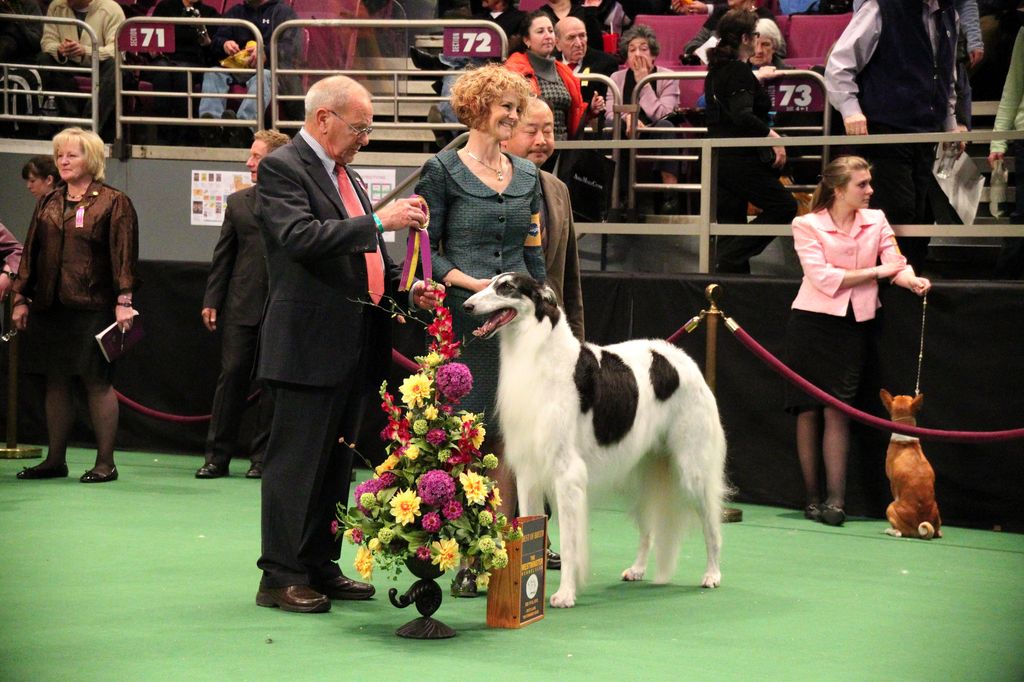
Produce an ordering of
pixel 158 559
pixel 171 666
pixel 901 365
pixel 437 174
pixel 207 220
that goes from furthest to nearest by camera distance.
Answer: pixel 207 220 < pixel 901 365 < pixel 158 559 < pixel 437 174 < pixel 171 666

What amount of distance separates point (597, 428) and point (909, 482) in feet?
7.37

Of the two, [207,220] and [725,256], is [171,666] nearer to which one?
[725,256]

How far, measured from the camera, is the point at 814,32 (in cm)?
1132

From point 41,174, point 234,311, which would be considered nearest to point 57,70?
point 41,174

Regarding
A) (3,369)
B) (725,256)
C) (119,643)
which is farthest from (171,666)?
(3,369)

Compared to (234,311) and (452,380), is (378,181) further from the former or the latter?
(452,380)

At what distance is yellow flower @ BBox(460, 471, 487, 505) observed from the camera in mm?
4527

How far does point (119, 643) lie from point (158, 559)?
1512 millimetres

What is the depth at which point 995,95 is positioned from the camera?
1006 centimetres

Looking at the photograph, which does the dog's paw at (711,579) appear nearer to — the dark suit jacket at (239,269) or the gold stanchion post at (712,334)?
the gold stanchion post at (712,334)

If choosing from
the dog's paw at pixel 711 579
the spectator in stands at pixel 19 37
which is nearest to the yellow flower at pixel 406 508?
the dog's paw at pixel 711 579

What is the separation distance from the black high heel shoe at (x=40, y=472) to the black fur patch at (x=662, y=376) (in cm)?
428

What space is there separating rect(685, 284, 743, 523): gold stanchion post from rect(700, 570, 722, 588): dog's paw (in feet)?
5.17

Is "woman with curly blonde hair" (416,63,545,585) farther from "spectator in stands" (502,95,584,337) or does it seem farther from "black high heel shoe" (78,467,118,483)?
"black high heel shoe" (78,467,118,483)
